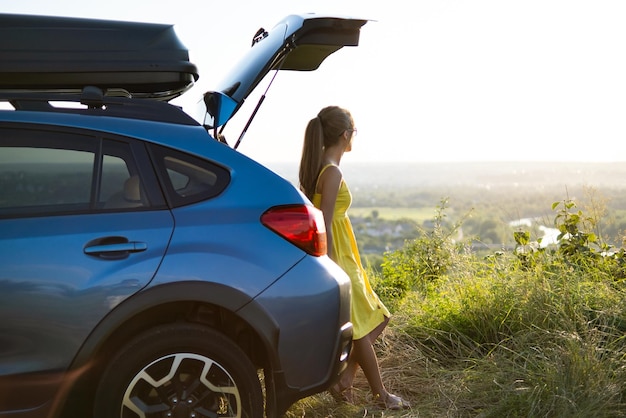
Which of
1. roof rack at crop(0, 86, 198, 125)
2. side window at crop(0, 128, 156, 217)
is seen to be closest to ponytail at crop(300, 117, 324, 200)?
roof rack at crop(0, 86, 198, 125)

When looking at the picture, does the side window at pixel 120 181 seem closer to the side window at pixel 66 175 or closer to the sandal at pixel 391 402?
the side window at pixel 66 175

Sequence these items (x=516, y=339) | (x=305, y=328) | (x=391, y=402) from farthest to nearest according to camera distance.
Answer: (x=516, y=339), (x=391, y=402), (x=305, y=328)

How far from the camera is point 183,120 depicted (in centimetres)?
359

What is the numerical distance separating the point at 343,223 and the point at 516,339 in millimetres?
1310

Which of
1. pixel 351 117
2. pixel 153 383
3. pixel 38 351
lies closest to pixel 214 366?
pixel 153 383

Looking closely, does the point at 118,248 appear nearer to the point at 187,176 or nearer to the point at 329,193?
the point at 187,176

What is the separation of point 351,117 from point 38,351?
223 cm

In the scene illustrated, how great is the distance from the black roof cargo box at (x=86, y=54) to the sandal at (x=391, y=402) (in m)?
2.08

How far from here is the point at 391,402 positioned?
4.57 metres

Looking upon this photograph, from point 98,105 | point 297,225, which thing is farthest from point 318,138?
point 98,105

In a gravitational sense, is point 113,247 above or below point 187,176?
below

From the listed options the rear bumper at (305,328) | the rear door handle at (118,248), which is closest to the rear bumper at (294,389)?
the rear bumper at (305,328)

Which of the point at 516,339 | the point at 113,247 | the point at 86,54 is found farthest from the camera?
the point at 516,339

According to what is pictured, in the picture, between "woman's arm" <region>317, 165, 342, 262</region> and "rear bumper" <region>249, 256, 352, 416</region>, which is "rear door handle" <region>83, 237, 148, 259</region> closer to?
"rear bumper" <region>249, 256, 352, 416</region>
